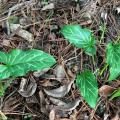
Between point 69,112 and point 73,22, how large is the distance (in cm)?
55

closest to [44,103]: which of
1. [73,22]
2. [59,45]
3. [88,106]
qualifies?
[88,106]

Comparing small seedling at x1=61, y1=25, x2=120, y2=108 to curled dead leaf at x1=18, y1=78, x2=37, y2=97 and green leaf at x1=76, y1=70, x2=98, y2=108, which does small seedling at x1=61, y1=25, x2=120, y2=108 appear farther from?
curled dead leaf at x1=18, y1=78, x2=37, y2=97

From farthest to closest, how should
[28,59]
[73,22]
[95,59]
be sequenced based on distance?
1. [73,22]
2. [95,59]
3. [28,59]

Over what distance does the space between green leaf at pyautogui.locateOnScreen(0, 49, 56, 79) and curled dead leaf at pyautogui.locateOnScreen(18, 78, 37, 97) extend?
7.6 inches

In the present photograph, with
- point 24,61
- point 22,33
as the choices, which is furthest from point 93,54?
point 22,33

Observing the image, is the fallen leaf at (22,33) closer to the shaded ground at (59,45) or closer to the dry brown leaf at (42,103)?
the shaded ground at (59,45)

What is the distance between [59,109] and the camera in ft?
5.17

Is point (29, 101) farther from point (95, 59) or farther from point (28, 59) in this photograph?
point (95, 59)

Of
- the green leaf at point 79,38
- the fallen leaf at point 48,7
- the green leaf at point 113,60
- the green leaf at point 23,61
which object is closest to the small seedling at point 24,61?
the green leaf at point 23,61

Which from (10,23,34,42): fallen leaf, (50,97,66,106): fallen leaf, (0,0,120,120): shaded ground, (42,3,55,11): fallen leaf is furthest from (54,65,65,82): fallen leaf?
(42,3,55,11): fallen leaf

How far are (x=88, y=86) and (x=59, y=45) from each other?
34cm

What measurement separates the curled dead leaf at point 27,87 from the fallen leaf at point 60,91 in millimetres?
66

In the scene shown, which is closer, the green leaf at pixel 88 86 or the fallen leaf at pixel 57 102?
the green leaf at pixel 88 86

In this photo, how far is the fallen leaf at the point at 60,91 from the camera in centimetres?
160
